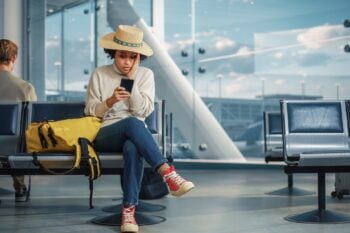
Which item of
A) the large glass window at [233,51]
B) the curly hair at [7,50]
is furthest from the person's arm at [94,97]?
the large glass window at [233,51]

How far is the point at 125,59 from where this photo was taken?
12.3ft

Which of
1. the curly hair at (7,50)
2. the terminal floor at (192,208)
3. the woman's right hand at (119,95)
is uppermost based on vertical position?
the curly hair at (7,50)

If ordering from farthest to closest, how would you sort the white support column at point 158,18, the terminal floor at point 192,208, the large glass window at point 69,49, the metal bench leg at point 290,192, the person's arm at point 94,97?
the large glass window at point 69,49 < the white support column at point 158,18 < the metal bench leg at point 290,192 < the person's arm at point 94,97 < the terminal floor at point 192,208

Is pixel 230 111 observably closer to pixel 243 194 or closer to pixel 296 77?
pixel 296 77

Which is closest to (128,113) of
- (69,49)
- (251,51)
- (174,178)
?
(174,178)

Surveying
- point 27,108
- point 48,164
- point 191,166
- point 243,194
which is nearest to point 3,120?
Result: point 27,108

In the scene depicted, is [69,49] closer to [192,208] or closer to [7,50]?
[7,50]

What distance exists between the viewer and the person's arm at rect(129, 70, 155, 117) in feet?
12.0

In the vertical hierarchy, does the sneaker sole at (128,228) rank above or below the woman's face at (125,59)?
below

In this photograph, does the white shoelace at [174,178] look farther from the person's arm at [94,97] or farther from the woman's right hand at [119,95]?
the person's arm at [94,97]

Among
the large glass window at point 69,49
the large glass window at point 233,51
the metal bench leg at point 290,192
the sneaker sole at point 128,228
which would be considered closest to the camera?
the sneaker sole at point 128,228

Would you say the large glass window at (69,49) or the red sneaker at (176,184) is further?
the large glass window at (69,49)

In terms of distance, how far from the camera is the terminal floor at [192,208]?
3.62 metres

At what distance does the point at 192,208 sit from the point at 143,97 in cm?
123
